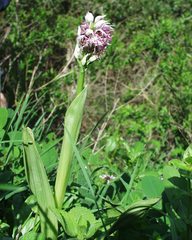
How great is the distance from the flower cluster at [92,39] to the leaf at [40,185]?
0.28 metres

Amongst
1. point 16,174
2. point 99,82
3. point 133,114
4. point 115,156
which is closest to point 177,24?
point 99,82

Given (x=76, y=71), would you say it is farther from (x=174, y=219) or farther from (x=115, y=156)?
(x=174, y=219)

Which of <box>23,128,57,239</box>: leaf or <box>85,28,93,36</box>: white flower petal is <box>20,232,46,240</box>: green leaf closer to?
<box>23,128,57,239</box>: leaf

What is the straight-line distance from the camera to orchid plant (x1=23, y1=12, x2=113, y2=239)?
132 centimetres

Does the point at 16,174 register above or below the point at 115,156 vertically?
above

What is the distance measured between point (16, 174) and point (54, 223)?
1.22 feet

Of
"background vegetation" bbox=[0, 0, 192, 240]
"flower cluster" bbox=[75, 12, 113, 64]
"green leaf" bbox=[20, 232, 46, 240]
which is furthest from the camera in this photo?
"background vegetation" bbox=[0, 0, 192, 240]

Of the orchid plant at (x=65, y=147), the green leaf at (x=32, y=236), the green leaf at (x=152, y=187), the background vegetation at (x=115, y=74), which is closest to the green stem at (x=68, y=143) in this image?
the orchid plant at (x=65, y=147)

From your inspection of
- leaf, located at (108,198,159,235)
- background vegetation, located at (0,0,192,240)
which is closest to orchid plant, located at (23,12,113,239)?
leaf, located at (108,198,159,235)

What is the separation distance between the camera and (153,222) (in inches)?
58.3

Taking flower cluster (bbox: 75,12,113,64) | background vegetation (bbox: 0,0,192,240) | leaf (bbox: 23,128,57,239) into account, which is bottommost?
background vegetation (bbox: 0,0,192,240)

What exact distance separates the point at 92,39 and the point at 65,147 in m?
0.30

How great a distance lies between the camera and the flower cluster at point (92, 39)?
1.42 m

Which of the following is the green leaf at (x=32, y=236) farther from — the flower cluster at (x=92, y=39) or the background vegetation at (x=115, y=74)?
the background vegetation at (x=115, y=74)
